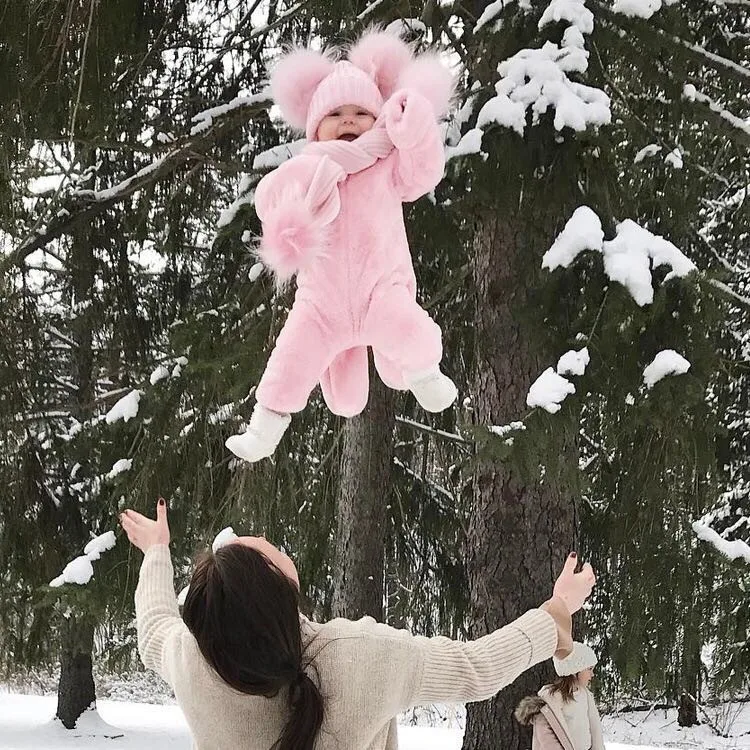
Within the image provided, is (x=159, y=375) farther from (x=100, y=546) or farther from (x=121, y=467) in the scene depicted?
(x=100, y=546)

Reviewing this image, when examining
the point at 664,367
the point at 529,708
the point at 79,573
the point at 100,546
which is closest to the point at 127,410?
the point at 100,546

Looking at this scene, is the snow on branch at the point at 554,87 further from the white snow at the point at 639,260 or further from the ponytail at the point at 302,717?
the ponytail at the point at 302,717

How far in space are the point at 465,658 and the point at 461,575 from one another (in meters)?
4.02

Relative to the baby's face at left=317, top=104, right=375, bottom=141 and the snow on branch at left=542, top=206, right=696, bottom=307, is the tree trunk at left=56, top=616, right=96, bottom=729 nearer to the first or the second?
the snow on branch at left=542, top=206, right=696, bottom=307

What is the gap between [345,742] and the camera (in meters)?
1.23

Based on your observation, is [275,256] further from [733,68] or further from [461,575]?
[461,575]

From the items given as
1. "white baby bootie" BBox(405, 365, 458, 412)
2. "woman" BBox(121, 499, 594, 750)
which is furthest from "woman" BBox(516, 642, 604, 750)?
"woman" BBox(121, 499, 594, 750)

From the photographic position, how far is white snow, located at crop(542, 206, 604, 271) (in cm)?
196

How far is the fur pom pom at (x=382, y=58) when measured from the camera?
66.2 inches

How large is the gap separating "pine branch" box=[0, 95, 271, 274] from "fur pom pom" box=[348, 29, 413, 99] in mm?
1472

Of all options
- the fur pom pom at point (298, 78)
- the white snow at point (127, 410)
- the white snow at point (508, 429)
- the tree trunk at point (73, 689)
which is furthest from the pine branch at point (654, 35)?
the tree trunk at point (73, 689)

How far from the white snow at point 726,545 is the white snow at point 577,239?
161cm

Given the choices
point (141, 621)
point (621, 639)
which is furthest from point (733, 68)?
point (621, 639)

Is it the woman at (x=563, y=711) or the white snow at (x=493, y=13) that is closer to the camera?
the white snow at (x=493, y=13)
